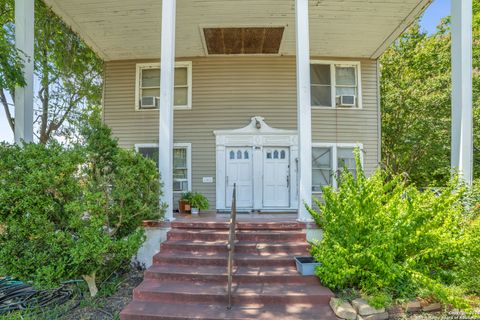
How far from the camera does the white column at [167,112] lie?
4910 mm

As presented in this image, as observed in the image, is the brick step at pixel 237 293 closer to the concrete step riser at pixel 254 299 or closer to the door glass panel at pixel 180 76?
the concrete step riser at pixel 254 299

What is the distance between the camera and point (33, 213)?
11.7 feet

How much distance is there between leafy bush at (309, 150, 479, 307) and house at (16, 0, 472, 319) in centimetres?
152

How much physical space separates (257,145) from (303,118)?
2.89 m

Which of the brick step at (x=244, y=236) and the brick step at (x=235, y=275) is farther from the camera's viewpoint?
the brick step at (x=244, y=236)

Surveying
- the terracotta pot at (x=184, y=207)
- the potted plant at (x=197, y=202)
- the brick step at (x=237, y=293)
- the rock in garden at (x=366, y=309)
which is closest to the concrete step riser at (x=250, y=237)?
the brick step at (x=237, y=293)

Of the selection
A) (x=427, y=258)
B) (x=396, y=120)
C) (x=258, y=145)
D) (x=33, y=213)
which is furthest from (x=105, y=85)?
(x=396, y=120)

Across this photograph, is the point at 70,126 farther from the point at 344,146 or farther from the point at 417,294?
the point at 417,294

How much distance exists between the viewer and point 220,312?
335 cm

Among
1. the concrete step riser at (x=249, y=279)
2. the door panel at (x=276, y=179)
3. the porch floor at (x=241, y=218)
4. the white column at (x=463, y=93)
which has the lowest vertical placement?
the concrete step riser at (x=249, y=279)

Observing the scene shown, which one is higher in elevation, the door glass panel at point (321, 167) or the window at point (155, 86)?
the window at point (155, 86)

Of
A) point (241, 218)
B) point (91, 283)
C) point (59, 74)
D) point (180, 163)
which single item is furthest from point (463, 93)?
point (59, 74)

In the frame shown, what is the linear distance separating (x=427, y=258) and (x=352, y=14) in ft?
17.1

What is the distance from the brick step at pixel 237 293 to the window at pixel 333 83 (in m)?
5.52
